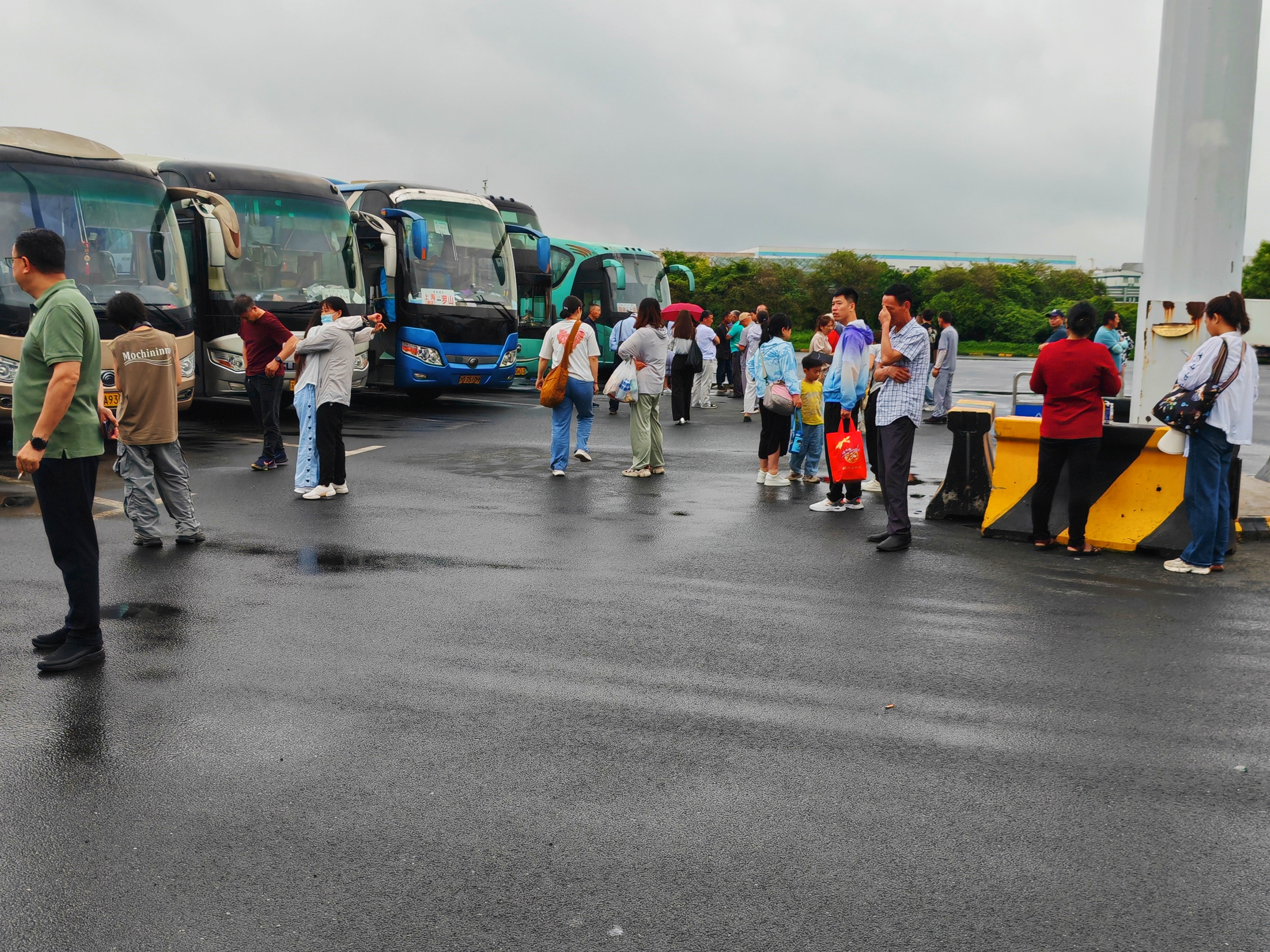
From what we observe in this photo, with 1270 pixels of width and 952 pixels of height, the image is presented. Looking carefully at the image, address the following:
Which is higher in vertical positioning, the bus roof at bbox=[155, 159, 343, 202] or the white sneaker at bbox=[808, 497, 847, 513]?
the bus roof at bbox=[155, 159, 343, 202]

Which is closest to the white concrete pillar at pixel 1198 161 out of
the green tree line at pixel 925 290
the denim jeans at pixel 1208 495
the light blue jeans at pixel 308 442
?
the denim jeans at pixel 1208 495

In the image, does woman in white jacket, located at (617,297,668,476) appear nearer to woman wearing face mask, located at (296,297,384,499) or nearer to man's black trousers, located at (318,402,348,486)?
woman wearing face mask, located at (296,297,384,499)

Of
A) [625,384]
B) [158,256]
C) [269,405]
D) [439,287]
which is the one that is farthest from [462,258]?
[625,384]

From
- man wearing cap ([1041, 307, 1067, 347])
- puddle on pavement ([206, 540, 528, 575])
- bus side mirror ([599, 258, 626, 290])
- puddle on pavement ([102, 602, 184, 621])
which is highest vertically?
bus side mirror ([599, 258, 626, 290])

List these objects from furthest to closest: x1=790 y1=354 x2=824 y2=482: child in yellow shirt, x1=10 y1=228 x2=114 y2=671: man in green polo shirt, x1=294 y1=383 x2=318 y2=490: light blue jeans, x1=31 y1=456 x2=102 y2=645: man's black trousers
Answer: x1=790 y1=354 x2=824 y2=482: child in yellow shirt
x1=294 y1=383 x2=318 y2=490: light blue jeans
x1=31 y1=456 x2=102 y2=645: man's black trousers
x1=10 y1=228 x2=114 y2=671: man in green polo shirt

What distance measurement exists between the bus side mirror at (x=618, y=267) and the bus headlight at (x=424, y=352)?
7948 millimetres

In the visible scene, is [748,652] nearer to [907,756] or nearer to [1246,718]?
[907,756]

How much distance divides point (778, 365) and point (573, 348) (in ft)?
7.29

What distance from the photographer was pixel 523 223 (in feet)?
86.8

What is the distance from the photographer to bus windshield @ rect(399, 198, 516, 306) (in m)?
19.5

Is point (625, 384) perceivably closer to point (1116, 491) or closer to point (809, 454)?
point (809, 454)

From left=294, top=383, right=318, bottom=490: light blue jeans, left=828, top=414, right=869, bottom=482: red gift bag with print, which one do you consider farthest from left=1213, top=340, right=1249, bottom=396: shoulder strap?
left=294, top=383, right=318, bottom=490: light blue jeans

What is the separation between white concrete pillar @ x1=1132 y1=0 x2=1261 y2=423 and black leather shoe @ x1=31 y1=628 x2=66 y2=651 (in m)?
8.07

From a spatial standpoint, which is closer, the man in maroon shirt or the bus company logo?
the bus company logo
